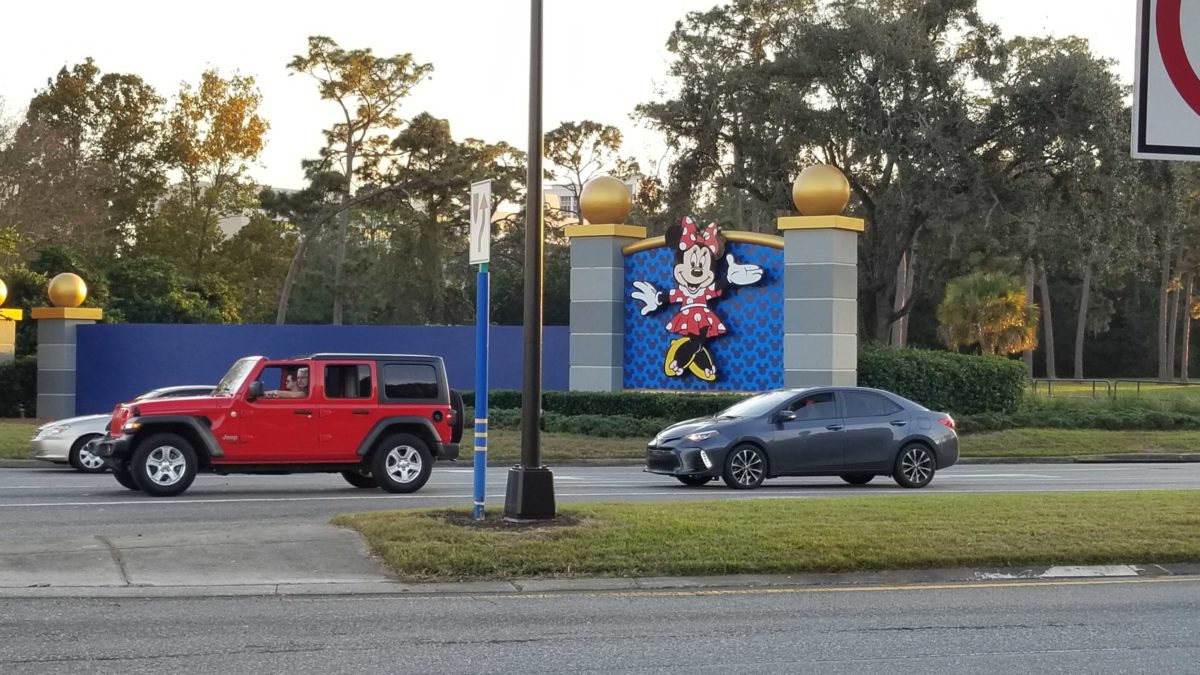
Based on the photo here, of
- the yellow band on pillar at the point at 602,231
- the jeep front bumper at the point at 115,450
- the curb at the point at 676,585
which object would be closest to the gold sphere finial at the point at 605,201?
the yellow band on pillar at the point at 602,231

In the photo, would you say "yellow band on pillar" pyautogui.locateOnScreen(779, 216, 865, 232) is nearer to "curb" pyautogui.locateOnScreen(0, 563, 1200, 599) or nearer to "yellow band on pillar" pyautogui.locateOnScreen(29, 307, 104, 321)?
"yellow band on pillar" pyautogui.locateOnScreen(29, 307, 104, 321)

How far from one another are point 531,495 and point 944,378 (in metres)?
22.1

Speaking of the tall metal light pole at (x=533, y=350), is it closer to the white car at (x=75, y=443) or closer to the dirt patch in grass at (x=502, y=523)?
the dirt patch in grass at (x=502, y=523)

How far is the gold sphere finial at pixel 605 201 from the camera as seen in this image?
32.1 meters

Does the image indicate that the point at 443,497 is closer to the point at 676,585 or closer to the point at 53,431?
the point at 676,585

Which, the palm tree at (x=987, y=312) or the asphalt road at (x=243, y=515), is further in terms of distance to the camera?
the palm tree at (x=987, y=312)

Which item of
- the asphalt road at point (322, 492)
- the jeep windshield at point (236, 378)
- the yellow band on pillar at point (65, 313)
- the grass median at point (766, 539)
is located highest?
the yellow band on pillar at point (65, 313)

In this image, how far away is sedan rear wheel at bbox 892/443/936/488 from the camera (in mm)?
20141

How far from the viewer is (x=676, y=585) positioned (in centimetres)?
1089

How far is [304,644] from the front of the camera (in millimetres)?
8398

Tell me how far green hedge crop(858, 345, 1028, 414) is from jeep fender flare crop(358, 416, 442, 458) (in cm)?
1616

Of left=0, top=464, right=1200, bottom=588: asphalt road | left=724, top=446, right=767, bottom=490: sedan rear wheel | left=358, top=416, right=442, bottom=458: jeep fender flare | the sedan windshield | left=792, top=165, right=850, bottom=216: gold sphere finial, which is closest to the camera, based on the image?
left=0, top=464, right=1200, bottom=588: asphalt road

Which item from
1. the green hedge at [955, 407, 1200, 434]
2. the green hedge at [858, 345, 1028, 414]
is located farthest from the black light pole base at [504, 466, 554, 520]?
the green hedge at [955, 407, 1200, 434]

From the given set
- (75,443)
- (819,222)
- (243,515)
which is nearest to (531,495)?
(243,515)
